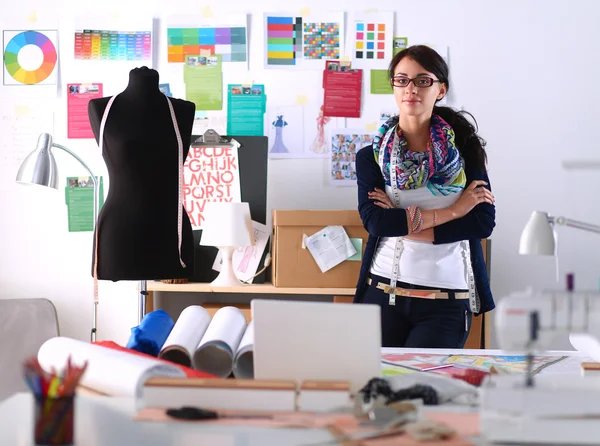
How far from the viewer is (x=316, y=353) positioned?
4.66 feet

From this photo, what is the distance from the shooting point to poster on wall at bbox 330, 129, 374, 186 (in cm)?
376

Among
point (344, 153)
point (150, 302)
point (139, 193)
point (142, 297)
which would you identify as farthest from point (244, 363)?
point (344, 153)

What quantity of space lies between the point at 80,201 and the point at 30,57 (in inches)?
29.8

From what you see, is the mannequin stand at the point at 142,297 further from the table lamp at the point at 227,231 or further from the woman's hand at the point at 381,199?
the woman's hand at the point at 381,199

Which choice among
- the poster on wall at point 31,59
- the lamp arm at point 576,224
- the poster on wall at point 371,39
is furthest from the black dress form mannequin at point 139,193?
the lamp arm at point 576,224

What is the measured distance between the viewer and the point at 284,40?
3771 millimetres

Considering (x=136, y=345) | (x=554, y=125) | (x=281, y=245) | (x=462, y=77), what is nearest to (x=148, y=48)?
(x=281, y=245)

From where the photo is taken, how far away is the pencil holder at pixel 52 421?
1.16 metres

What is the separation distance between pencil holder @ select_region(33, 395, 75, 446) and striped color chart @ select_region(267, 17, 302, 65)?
283 centimetres

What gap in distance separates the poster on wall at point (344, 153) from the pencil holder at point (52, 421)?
270 centimetres

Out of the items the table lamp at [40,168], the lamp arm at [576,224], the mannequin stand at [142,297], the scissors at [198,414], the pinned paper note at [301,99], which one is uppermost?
the pinned paper note at [301,99]

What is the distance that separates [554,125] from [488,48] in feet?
1.63

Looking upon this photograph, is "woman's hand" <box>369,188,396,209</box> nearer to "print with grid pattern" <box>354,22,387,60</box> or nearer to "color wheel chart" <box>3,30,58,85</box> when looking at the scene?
"print with grid pattern" <box>354,22,387,60</box>

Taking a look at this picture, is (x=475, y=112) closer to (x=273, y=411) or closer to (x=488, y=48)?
(x=488, y=48)
